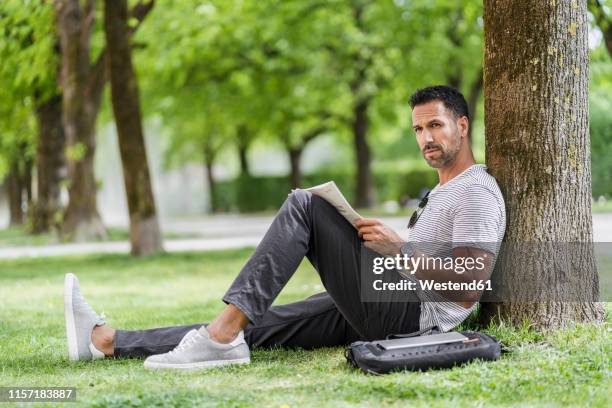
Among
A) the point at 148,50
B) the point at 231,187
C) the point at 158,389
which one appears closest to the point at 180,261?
the point at 148,50

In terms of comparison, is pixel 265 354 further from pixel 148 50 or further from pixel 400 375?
pixel 148 50

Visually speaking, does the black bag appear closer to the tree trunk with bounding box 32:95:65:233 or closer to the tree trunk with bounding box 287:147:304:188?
the tree trunk with bounding box 32:95:65:233

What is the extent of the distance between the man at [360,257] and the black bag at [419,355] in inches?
9.8

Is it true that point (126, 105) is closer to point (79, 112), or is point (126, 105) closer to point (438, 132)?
point (79, 112)

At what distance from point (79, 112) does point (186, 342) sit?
13244mm

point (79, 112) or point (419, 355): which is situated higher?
point (79, 112)

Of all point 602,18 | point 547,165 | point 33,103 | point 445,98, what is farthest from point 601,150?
point 445,98

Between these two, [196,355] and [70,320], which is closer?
[196,355]

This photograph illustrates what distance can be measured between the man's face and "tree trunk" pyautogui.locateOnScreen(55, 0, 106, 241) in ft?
Answer: 38.1

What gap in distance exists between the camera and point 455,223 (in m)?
4.26

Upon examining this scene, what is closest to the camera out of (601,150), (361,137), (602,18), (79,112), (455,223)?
(455,223)

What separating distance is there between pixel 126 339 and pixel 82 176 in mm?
13052

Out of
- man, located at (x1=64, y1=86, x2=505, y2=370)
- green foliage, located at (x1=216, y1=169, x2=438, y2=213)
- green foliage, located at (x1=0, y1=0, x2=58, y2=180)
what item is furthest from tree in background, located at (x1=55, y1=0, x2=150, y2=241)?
green foliage, located at (x1=216, y1=169, x2=438, y2=213)

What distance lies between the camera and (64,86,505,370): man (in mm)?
4250
